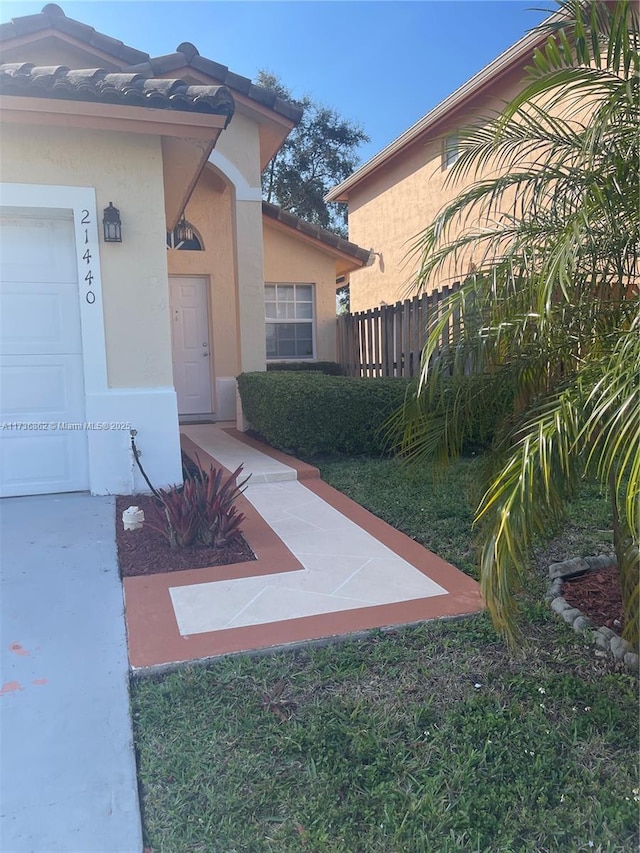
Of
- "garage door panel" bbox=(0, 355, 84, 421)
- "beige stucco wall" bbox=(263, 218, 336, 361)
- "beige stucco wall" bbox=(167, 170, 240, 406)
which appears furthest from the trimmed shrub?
"garage door panel" bbox=(0, 355, 84, 421)

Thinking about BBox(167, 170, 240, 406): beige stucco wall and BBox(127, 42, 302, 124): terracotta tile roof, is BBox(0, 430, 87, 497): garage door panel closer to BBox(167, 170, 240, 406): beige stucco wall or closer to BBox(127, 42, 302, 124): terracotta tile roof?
BBox(127, 42, 302, 124): terracotta tile roof

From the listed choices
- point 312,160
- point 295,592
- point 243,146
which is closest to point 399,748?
point 295,592

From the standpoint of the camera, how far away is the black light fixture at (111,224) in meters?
5.24

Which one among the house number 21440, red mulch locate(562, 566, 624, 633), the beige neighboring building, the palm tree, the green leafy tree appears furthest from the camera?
the green leafy tree

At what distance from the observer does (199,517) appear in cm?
440

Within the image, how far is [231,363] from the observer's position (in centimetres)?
1083

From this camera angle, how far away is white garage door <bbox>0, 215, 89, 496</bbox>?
528 cm

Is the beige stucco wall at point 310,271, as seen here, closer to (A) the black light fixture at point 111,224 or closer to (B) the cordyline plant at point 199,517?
(A) the black light fixture at point 111,224

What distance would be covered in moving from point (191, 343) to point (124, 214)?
18.2 ft

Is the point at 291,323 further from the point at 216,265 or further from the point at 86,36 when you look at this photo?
the point at 86,36

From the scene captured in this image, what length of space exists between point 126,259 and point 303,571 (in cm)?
335

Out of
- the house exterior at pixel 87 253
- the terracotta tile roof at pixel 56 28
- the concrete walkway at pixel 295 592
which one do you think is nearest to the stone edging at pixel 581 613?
the concrete walkway at pixel 295 592

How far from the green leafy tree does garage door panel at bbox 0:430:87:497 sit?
17546 mm

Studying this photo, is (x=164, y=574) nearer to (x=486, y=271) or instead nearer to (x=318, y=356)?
(x=486, y=271)
